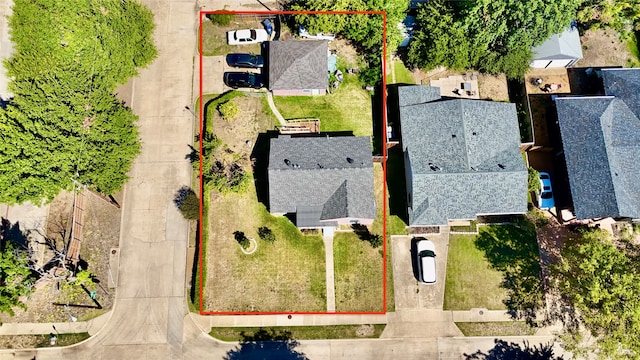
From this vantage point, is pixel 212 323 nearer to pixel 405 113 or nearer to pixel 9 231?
pixel 9 231

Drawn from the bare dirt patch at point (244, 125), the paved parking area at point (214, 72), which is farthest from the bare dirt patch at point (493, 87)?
the paved parking area at point (214, 72)

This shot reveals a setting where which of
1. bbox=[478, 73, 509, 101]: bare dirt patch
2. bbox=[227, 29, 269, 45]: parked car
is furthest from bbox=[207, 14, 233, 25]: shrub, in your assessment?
bbox=[478, 73, 509, 101]: bare dirt patch

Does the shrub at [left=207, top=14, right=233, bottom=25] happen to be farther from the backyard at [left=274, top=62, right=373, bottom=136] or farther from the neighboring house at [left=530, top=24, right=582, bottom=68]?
the neighboring house at [left=530, top=24, right=582, bottom=68]

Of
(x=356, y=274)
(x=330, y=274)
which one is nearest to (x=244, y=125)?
(x=330, y=274)

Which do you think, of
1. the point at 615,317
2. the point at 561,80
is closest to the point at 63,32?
the point at 561,80

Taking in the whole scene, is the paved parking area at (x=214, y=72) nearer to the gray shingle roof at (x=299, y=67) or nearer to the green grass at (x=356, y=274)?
the gray shingle roof at (x=299, y=67)

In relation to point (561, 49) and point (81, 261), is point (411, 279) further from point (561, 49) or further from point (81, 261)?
point (81, 261)
